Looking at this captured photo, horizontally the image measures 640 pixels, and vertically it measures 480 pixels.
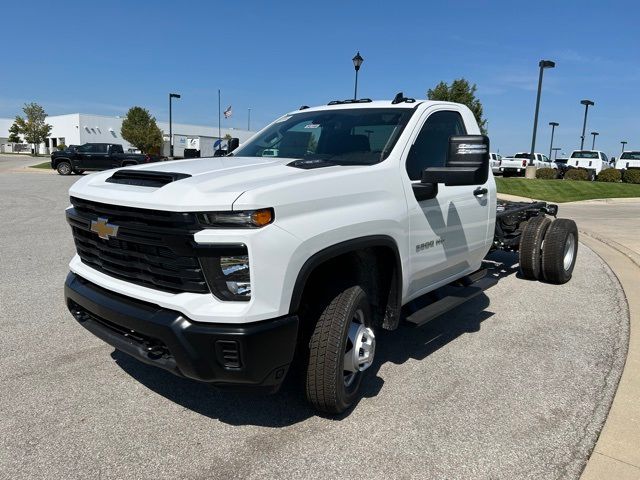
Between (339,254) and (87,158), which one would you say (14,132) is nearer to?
(87,158)

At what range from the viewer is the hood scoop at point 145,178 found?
278cm

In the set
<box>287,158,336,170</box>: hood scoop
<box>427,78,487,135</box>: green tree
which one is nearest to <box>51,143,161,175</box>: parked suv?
<box>427,78,487,135</box>: green tree

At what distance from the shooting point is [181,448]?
108 inches

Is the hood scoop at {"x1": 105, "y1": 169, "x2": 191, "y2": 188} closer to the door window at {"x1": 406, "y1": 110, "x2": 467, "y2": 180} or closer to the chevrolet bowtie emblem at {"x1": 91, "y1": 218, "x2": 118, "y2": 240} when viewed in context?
the chevrolet bowtie emblem at {"x1": 91, "y1": 218, "x2": 118, "y2": 240}

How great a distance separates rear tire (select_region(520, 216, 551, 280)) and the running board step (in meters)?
2.00

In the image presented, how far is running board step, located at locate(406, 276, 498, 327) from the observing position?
358cm

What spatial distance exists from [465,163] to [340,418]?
1.78 metres

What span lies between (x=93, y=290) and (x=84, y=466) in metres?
0.98

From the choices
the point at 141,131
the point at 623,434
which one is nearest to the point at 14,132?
the point at 141,131

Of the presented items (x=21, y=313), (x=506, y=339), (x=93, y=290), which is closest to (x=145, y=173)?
(x=93, y=290)

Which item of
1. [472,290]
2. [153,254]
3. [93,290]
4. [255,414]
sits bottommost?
[255,414]

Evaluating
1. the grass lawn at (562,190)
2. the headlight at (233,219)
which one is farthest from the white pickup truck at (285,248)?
the grass lawn at (562,190)

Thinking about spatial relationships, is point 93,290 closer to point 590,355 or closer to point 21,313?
point 21,313

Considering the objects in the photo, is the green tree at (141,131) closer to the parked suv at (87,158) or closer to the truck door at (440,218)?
the parked suv at (87,158)
